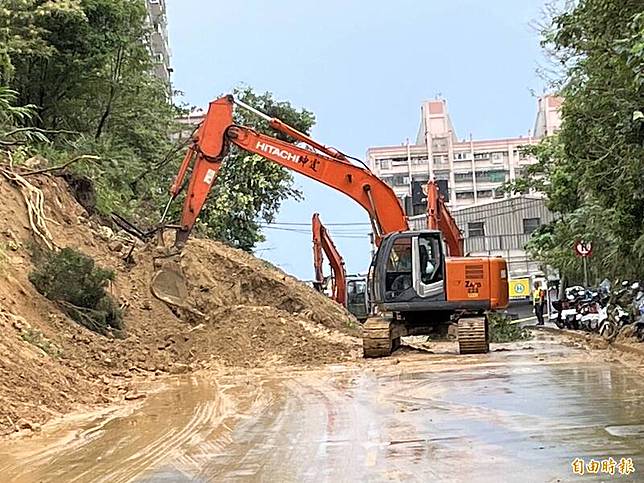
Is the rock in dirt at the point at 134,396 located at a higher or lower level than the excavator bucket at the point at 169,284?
lower

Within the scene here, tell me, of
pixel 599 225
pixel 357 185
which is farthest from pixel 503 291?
pixel 357 185

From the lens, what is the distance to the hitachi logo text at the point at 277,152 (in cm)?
2212

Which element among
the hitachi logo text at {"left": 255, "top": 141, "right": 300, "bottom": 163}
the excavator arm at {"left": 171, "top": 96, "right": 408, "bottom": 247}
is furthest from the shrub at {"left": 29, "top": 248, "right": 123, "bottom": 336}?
the hitachi logo text at {"left": 255, "top": 141, "right": 300, "bottom": 163}

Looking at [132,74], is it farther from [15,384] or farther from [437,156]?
[437,156]

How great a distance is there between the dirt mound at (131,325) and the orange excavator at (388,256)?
1369mm

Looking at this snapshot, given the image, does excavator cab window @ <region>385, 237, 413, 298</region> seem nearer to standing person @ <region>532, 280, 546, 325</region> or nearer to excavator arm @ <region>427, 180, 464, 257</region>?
excavator arm @ <region>427, 180, 464, 257</region>

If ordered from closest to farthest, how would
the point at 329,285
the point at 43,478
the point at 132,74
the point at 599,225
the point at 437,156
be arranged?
1. the point at 43,478
2. the point at 599,225
3. the point at 132,74
4. the point at 329,285
5. the point at 437,156

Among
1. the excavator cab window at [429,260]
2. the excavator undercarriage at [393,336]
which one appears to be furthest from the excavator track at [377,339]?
the excavator cab window at [429,260]

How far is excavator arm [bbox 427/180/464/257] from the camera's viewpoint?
2354cm

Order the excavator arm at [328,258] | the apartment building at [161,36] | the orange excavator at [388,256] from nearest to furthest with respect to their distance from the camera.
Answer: the orange excavator at [388,256]
the excavator arm at [328,258]
the apartment building at [161,36]

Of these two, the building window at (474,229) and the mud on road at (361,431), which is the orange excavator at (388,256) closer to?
the mud on road at (361,431)

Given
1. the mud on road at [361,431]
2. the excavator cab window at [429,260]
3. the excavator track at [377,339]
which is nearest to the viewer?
the mud on road at [361,431]

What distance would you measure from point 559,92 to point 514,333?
8.79 m

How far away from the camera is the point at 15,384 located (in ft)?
40.7
